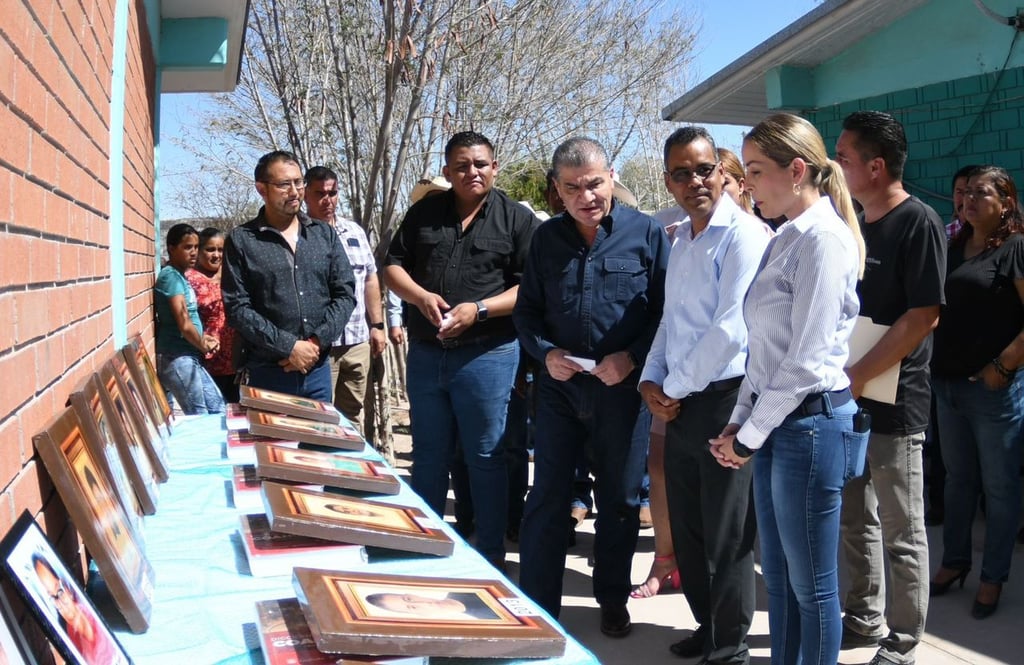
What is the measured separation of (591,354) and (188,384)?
2.89m

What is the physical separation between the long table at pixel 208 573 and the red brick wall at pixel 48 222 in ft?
0.92

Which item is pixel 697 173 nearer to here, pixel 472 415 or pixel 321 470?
pixel 472 415

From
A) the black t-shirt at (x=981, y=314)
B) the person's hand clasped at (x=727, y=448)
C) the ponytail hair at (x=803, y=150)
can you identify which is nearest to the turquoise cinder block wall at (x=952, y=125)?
the black t-shirt at (x=981, y=314)

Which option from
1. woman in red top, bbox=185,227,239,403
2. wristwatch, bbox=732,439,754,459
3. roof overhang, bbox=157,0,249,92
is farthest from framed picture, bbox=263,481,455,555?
roof overhang, bbox=157,0,249,92

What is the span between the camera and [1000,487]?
4.19m

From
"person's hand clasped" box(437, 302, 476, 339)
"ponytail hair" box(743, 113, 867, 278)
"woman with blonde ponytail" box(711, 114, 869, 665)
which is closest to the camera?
"woman with blonde ponytail" box(711, 114, 869, 665)

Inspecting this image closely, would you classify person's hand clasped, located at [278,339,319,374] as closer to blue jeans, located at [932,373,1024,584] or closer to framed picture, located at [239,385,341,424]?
framed picture, located at [239,385,341,424]

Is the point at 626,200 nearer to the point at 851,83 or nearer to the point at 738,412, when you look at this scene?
the point at 851,83

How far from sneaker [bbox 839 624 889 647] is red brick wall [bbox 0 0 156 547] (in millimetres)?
3034

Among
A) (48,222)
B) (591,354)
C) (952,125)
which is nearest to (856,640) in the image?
(591,354)

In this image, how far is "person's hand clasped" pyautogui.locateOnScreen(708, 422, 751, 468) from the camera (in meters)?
2.88

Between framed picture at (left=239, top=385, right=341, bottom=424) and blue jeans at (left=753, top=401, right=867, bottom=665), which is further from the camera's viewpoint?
framed picture at (left=239, top=385, right=341, bottom=424)

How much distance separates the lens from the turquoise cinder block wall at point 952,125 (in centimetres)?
700

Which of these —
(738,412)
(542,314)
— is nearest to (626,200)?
(542,314)
